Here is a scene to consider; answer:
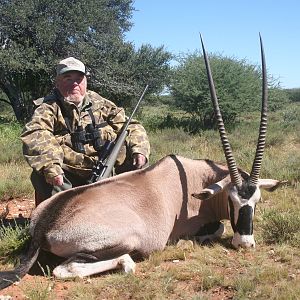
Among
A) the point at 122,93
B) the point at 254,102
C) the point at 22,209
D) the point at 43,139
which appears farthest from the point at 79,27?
the point at 43,139

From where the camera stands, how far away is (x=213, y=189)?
4223mm

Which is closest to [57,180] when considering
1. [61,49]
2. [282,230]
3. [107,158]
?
[107,158]

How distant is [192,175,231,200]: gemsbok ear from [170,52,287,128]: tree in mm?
10586

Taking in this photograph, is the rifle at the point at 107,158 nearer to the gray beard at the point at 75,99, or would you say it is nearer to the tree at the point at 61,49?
the gray beard at the point at 75,99

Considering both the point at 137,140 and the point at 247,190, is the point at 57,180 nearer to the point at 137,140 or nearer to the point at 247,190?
the point at 137,140

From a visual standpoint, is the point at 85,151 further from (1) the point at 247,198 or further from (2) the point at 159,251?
(1) the point at 247,198

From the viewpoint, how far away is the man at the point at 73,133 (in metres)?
A: 4.67

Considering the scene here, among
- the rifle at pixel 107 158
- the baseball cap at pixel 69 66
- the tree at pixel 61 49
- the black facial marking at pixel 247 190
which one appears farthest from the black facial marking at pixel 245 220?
the tree at pixel 61 49

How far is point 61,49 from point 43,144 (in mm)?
10846

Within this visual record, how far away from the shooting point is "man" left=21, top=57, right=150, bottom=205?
4668 millimetres

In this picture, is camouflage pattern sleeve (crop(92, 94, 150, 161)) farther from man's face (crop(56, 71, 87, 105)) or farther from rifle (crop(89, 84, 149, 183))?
man's face (crop(56, 71, 87, 105))

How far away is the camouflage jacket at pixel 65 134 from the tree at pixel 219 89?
991cm

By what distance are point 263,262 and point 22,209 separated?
321 centimetres

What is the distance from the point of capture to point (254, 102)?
15.9 metres
